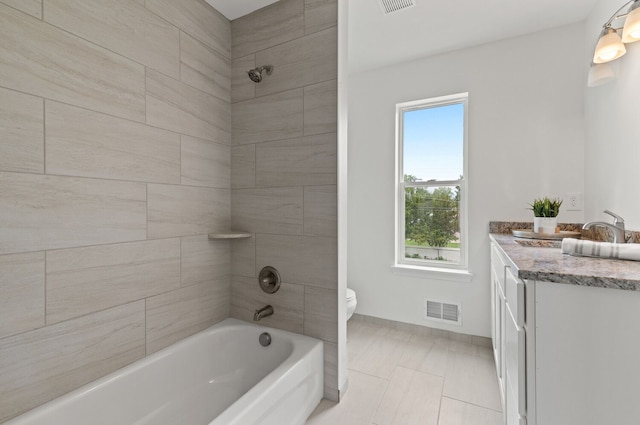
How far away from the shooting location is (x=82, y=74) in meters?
1.21

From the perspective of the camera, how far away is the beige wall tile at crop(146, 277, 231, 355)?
1.50m

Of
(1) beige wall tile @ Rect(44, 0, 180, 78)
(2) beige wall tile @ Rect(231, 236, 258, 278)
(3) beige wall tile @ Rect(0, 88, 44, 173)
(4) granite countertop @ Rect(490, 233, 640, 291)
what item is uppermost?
(1) beige wall tile @ Rect(44, 0, 180, 78)

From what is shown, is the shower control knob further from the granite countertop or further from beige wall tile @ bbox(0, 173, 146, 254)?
the granite countertop

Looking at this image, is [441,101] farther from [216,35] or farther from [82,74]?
[82,74]

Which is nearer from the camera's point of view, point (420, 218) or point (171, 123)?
point (171, 123)

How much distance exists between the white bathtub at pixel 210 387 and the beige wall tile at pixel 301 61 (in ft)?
5.06

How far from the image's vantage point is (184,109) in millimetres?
1656

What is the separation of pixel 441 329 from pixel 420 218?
1.00 meters

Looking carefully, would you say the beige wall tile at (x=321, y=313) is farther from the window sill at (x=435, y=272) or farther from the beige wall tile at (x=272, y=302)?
the window sill at (x=435, y=272)

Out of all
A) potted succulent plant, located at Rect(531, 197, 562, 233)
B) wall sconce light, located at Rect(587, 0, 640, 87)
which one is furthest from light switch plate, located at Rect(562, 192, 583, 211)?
wall sconce light, located at Rect(587, 0, 640, 87)

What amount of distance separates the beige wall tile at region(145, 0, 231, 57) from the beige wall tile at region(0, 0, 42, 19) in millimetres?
510

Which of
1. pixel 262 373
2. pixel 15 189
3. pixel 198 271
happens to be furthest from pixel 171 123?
pixel 262 373

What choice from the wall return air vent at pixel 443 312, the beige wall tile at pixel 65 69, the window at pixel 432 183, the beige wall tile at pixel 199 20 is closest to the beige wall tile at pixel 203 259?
the beige wall tile at pixel 65 69

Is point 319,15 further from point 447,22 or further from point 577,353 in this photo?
point 577,353
